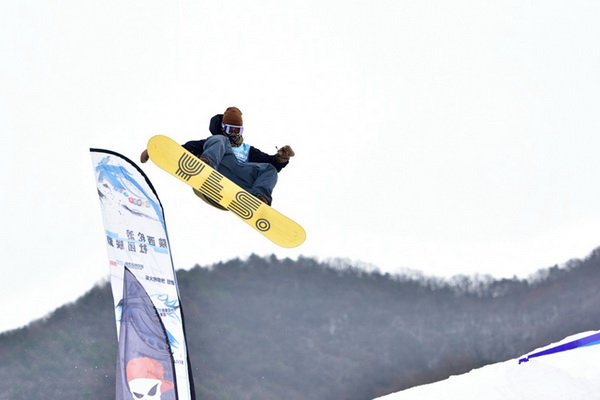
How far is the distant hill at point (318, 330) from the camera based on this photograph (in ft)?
46.9

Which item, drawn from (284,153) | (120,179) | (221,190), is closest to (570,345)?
(284,153)

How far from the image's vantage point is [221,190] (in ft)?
21.6

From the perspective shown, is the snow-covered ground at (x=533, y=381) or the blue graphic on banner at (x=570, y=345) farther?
the blue graphic on banner at (x=570, y=345)

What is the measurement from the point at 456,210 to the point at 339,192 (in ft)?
7.43

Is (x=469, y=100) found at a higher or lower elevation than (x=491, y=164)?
higher

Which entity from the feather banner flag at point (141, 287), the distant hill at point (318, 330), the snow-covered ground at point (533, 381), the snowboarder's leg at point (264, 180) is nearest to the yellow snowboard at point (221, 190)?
the snowboarder's leg at point (264, 180)

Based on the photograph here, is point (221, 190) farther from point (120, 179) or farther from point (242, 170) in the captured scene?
point (120, 179)

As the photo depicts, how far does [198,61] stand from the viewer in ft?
44.4

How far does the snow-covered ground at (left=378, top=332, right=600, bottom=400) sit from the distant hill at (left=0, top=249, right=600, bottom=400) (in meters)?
6.39

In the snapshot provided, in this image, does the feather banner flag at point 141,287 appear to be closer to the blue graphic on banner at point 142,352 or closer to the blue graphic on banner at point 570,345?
the blue graphic on banner at point 142,352

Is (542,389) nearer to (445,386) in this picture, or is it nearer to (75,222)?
(445,386)

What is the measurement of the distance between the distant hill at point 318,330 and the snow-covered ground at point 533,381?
639 cm

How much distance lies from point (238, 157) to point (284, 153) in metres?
0.39

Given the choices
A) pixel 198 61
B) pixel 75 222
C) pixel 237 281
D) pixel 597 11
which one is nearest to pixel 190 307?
pixel 237 281
